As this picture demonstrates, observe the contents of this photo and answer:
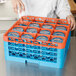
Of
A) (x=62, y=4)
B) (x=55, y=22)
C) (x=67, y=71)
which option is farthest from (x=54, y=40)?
(x=62, y=4)

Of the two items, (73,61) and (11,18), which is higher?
(11,18)

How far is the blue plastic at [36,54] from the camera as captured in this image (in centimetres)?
99

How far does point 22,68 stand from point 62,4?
2.85ft

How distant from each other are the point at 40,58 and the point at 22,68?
127mm

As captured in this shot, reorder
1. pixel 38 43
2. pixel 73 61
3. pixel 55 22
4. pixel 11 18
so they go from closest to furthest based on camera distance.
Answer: pixel 38 43 → pixel 73 61 → pixel 55 22 → pixel 11 18

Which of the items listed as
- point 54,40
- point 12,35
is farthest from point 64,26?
point 12,35

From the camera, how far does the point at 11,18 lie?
9.93 feet

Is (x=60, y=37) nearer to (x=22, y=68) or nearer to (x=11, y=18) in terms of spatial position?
(x=22, y=68)

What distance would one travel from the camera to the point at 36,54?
1014 millimetres

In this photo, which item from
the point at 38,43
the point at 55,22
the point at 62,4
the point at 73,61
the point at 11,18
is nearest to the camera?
the point at 38,43

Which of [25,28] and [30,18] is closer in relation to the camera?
[25,28]

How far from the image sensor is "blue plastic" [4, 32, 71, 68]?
3.23 ft

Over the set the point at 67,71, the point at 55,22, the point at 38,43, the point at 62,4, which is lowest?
the point at 67,71

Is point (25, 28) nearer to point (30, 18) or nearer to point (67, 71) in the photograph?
point (30, 18)
